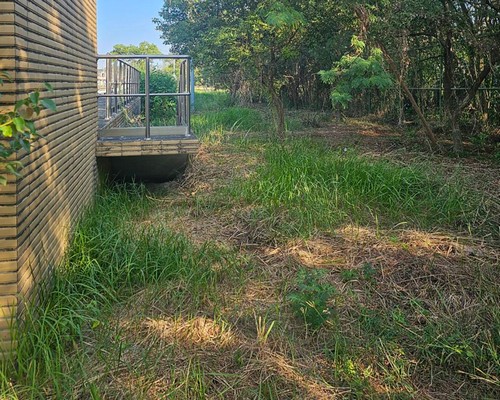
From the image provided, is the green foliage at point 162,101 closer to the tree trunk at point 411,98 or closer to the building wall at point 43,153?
the tree trunk at point 411,98

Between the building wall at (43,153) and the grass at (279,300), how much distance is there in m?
0.21

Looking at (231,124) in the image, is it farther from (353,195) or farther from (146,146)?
(353,195)

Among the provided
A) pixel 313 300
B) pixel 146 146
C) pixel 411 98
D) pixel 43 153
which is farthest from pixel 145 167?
pixel 411 98

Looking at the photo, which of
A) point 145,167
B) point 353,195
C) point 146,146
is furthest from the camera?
point 145,167

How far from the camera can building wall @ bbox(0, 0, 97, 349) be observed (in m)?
2.67

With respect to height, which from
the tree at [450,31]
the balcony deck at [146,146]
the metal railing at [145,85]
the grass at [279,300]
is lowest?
the grass at [279,300]

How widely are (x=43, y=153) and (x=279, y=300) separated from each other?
1866 mm

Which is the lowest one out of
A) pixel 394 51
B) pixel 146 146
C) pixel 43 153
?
pixel 146 146

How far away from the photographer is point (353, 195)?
5.74 metres

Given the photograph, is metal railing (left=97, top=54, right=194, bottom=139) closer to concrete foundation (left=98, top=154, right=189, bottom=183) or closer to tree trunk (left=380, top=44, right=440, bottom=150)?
concrete foundation (left=98, top=154, right=189, bottom=183)

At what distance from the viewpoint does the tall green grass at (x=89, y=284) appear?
2.65m

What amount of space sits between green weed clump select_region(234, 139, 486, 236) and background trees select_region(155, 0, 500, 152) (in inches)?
85.7

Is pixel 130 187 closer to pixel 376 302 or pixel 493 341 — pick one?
pixel 376 302

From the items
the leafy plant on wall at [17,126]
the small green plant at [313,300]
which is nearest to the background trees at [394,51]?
the small green plant at [313,300]
